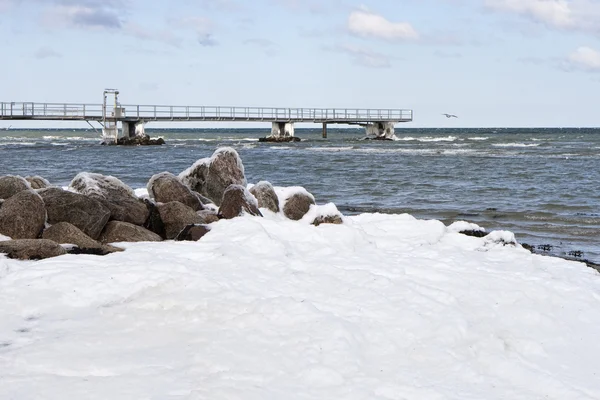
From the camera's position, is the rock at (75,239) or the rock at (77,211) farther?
the rock at (77,211)

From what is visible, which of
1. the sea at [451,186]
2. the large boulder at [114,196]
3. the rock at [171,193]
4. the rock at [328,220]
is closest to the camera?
the large boulder at [114,196]

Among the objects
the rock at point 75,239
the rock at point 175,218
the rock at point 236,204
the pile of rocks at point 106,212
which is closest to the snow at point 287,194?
the pile of rocks at point 106,212

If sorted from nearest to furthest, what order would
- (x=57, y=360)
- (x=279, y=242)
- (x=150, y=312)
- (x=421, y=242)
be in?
(x=57, y=360)
(x=150, y=312)
(x=279, y=242)
(x=421, y=242)

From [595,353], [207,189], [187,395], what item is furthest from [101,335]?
[207,189]

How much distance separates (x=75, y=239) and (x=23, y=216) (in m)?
0.67

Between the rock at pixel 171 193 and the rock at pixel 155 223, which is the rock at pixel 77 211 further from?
the rock at pixel 171 193

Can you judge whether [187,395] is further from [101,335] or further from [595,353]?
[595,353]

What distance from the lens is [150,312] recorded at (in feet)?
17.4

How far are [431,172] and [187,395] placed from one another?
928 inches

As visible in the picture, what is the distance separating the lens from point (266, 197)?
10219 millimetres

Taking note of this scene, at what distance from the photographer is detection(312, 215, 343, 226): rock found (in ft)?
30.8

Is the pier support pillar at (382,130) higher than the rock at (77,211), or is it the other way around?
the pier support pillar at (382,130)

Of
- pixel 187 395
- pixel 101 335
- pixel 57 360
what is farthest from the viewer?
pixel 101 335

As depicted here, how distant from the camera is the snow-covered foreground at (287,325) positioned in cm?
423
